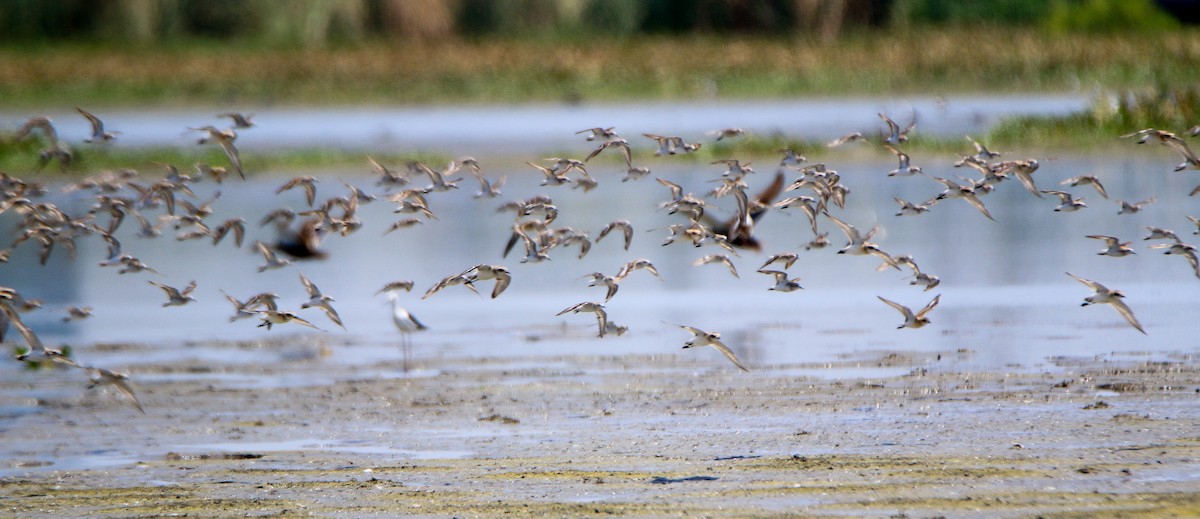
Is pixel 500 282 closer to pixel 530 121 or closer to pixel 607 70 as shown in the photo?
pixel 530 121

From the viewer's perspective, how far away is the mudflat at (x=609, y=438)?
10078 millimetres

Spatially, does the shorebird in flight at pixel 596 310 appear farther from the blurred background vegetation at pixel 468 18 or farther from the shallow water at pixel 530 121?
the blurred background vegetation at pixel 468 18

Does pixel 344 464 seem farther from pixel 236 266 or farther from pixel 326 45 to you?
pixel 326 45

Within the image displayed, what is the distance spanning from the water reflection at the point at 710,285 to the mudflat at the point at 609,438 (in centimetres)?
81

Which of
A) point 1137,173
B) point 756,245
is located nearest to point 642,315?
point 756,245

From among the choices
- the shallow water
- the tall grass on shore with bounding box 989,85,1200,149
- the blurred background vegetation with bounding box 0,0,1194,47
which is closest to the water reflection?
the tall grass on shore with bounding box 989,85,1200,149

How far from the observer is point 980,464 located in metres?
10.6

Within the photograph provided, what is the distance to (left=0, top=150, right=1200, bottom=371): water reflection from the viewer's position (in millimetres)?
15523

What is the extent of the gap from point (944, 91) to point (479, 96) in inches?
468

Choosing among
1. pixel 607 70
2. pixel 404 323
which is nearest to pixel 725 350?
pixel 404 323

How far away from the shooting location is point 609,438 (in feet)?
38.6

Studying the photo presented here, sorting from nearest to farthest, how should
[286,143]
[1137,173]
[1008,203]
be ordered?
1. [1008,203]
2. [1137,173]
3. [286,143]

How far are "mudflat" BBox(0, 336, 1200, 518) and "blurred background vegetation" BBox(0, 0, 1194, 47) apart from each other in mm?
42116

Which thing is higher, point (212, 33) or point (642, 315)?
point (642, 315)
